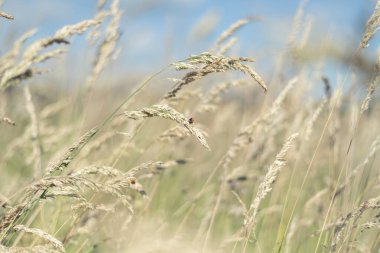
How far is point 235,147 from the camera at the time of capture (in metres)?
2.67

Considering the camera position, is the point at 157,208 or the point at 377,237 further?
Result: the point at 157,208

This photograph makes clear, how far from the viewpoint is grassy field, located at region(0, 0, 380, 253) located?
160cm

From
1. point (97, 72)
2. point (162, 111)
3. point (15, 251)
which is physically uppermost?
Answer: point (97, 72)

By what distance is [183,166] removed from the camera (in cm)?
459

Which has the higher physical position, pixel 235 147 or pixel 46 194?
pixel 235 147

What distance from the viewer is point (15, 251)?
142cm

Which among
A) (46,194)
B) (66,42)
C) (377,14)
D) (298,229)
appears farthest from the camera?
(298,229)

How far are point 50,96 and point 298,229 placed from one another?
3.40 metres

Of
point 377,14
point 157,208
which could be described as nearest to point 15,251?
point 377,14

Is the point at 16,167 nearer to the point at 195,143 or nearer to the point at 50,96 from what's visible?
the point at 50,96

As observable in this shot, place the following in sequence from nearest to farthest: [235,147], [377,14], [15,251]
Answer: [15,251]
[377,14]
[235,147]

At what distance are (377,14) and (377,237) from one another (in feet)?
2.92

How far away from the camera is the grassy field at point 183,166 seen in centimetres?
160

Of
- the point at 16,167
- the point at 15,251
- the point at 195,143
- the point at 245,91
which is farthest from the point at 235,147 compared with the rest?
the point at 195,143
